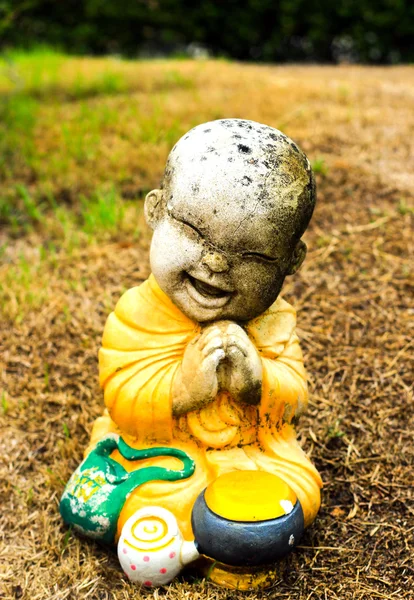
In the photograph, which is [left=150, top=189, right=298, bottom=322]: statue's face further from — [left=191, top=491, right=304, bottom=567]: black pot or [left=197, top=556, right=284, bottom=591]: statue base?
[left=197, top=556, right=284, bottom=591]: statue base

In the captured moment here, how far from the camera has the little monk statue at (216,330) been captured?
2133mm

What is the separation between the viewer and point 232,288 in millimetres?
2225

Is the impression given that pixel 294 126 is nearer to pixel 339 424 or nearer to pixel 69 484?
pixel 339 424

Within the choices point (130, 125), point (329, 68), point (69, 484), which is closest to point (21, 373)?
point (69, 484)

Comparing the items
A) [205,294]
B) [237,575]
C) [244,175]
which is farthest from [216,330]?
[237,575]

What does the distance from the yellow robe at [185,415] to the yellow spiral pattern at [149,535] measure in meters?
0.06

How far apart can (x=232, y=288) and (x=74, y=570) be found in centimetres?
107

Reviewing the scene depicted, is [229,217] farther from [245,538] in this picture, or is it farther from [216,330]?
[245,538]

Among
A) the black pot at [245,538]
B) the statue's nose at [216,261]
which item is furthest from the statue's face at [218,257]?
the black pot at [245,538]

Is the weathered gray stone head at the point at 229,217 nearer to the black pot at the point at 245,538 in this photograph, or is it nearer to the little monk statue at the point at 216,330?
the little monk statue at the point at 216,330

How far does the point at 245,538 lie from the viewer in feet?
7.00

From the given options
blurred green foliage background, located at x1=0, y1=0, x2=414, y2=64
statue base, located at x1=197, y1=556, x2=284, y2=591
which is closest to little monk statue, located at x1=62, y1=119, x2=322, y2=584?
statue base, located at x1=197, y1=556, x2=284, y2=591

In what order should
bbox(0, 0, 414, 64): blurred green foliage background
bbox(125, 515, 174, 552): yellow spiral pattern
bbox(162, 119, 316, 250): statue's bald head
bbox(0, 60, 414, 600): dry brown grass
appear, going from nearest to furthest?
1. bbox(162, 119, 316, 250): statue's bald head
2. bbox(125, 515, 174, 552): yellow spiral pattern
3. bbox(0, 60, 414, 600): dry brown grass
4. bbox(0, 0, 414, 64): blurred green foliage background

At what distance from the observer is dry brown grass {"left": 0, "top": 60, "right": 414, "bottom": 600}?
250 cm
